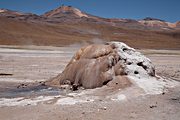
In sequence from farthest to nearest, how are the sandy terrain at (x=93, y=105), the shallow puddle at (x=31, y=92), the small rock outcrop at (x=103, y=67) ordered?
the small rock outcrop at (x=103, y=67) → the shallow puddle at (x=31, y=92) → the sandy terrain at (x=93, y=105)

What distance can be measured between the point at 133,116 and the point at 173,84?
Result: 5135 mm

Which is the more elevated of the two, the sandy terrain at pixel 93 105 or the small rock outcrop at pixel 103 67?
the small rock outcrop at pixel 103 67

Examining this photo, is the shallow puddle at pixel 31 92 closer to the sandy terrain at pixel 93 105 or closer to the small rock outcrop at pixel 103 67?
the sandy terrain at pixel 93 105

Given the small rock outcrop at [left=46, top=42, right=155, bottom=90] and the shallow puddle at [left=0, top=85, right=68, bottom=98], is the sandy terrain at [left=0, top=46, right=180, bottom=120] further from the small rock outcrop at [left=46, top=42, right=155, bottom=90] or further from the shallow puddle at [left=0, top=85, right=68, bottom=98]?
the small rock outcrop at [left=46, top=42, right=155, bottom=90]

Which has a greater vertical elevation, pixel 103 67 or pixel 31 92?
pixel 103 67

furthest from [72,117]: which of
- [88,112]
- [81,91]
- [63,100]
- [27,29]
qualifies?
[27,29]

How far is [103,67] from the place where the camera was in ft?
44.0

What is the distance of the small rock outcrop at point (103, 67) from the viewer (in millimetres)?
12992

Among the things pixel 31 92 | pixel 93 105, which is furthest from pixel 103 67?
pixel 93 105

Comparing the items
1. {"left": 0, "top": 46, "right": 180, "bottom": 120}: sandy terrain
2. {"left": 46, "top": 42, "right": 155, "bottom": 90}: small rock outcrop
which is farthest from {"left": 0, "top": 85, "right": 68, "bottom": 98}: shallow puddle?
{"left": 46, "top": 42, "right": 155, "bottom": 90}: small rock outcrop

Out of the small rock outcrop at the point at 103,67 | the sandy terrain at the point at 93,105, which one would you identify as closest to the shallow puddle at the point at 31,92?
the sandy terrain at the point at 93,105

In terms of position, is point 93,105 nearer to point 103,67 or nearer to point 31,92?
point 31,92

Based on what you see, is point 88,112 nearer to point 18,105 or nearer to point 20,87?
point 18,105

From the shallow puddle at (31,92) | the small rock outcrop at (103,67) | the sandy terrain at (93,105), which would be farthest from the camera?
the small rock outcrop at (103,67)
